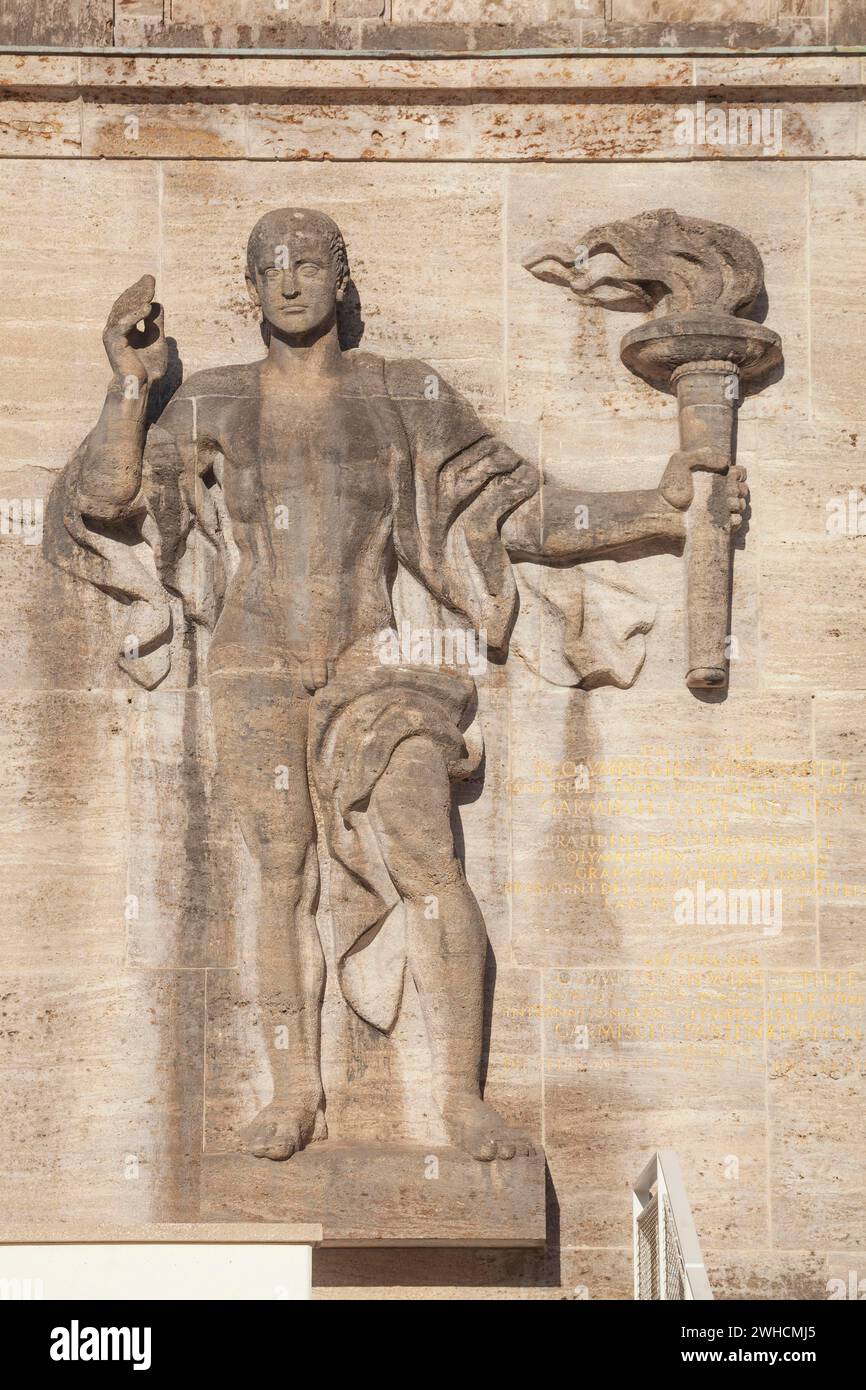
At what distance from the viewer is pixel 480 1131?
10.7 meters

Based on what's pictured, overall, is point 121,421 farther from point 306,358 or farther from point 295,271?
point 295,271

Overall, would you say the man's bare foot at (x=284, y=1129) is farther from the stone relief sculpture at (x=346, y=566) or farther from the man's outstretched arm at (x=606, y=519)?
the man's outstretched arm at (x=606, y=519)

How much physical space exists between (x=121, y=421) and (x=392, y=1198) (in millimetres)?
3530

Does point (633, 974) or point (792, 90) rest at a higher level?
point (792, 90)

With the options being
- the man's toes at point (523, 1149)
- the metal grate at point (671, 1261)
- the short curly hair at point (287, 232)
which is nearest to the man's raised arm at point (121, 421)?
the short curly hair at point (287, 232)

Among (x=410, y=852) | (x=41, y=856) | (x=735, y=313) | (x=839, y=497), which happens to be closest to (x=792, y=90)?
(x=735, y=313)

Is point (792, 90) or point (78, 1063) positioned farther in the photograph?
point (792, 90)

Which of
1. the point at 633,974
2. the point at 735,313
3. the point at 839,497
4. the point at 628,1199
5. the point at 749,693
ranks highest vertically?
the point at 735,313

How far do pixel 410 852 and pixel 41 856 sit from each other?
1631 mm

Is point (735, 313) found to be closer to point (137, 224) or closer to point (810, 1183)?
point (137, 224)

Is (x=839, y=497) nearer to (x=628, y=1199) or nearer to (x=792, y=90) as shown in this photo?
(x=792, y=90)

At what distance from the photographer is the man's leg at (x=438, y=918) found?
10820 millimetres

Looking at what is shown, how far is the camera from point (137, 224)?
11742 millimetres

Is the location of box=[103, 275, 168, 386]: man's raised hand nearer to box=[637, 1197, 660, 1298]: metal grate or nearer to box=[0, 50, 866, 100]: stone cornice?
box=[0, 50, 866, 100]: stone cornice
